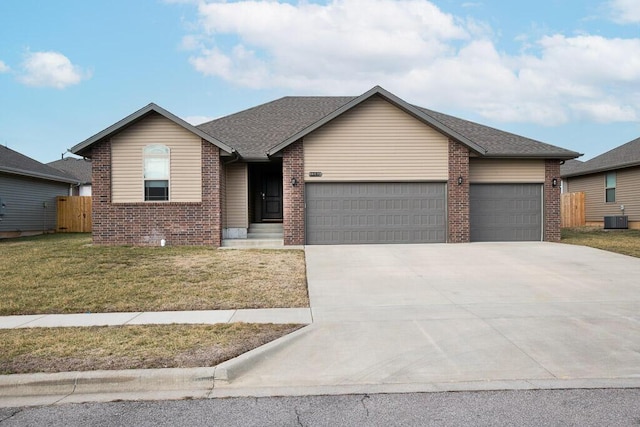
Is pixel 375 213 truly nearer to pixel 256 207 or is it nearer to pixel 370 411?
pixel 256 207

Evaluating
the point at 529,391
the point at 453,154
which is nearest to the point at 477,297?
the point at 529,391

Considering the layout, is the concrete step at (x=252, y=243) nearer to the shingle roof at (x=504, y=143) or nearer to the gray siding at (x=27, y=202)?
the shingle roof at (x=504, y=143)

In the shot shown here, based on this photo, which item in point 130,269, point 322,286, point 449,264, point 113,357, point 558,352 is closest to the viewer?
point 113,357

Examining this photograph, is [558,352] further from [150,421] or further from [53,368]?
[53,368]

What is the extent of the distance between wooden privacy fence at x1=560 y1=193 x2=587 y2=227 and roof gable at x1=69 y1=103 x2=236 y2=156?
21.4 m

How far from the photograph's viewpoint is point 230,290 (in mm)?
9070

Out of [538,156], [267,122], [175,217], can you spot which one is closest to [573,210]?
[538,156]

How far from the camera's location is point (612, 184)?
2575 cm

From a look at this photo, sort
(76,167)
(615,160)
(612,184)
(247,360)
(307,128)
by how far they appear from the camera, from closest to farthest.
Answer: (247,360), (307,128), (615,160), (612,184), (76,167)

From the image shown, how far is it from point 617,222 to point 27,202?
95.8 feet

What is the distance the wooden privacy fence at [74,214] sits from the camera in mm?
26266

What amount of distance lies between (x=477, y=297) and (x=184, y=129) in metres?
11.6

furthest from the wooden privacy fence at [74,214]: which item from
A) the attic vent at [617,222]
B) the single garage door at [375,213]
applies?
the attic vent at [617,222]

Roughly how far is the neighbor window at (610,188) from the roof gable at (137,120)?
20912mm
